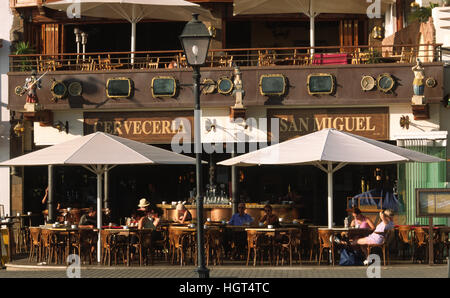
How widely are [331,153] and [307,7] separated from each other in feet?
35.3

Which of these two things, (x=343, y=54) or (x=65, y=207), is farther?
(x=65, y=207)

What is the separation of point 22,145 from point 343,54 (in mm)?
10266

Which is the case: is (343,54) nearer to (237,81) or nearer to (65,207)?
(237,81)

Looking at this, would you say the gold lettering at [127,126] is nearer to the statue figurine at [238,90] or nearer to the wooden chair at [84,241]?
the statue figurine at [238,90]

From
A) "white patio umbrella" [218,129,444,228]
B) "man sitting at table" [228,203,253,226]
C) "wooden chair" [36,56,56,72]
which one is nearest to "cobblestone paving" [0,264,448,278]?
"white patio umbrella" [218,129,444,228]

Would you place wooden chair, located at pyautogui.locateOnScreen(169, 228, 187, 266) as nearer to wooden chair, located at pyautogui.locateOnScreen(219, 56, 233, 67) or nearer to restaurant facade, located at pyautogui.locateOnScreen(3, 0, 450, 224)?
restaurant facade, located at pyautogui.locateOnScreen(3, 0, 450, 224)

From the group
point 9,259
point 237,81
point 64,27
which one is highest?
point 64,27

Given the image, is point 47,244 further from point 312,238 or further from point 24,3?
point 24,3

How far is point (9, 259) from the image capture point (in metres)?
24.6

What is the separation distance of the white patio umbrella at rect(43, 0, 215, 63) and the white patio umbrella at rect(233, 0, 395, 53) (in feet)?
3.57

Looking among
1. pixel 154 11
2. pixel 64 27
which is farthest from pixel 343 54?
pixel 64 27

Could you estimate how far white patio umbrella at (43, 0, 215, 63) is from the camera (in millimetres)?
30609
